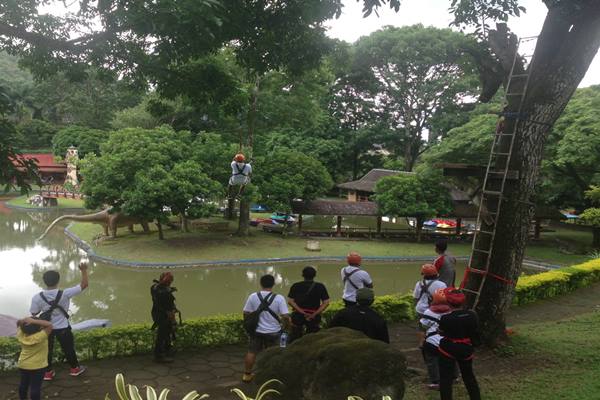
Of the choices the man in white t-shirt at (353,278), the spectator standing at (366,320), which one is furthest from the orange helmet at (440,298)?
the man in white t-shirt at (353,278)

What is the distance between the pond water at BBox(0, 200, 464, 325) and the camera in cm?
1481

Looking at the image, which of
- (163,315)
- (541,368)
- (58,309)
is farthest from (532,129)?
(58,309)

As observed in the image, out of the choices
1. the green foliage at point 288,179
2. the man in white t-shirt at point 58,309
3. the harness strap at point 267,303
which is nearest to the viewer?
the man in white t-shirt at point 58,309

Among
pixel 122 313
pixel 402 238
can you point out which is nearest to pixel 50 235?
pixel 122 313

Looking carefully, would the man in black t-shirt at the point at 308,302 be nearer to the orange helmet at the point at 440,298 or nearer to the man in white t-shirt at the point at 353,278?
the man in white t-shirt at the point at 353,278

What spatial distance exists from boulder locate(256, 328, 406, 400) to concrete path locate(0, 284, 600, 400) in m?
1.43

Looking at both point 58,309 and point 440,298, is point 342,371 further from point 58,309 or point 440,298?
point 58,309

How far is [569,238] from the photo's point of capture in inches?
1113

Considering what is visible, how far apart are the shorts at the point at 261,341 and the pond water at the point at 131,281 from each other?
28.4 ft

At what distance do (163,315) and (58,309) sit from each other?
1314 mm

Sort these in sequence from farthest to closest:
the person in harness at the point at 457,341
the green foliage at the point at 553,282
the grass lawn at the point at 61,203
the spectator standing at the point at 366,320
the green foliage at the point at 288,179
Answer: the grass lawn at the point at 61,203, the green foliage at the point at 288,179, the green foliage at the point at 553,282, the spectator standing at the point at 366,320, the person in harness at the point at 457,341

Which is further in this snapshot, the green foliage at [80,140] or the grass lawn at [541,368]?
the green foliage at [80,140]

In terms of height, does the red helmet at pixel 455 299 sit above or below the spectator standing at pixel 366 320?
above

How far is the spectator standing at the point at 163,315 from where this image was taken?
6438mm
